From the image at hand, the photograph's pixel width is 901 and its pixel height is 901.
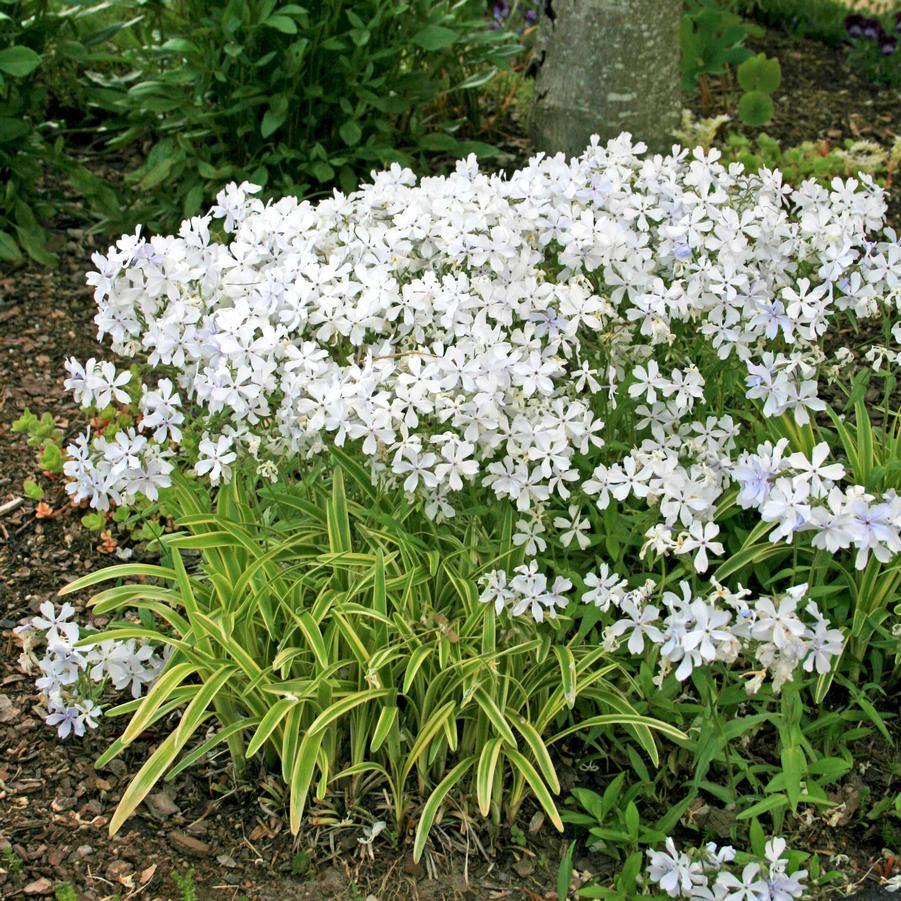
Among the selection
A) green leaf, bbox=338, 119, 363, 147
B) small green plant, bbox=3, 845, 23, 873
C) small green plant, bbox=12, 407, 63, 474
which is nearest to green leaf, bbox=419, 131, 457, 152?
green leaf, bbox=338, 119, 363, 147

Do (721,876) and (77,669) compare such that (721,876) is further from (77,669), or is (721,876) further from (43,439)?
(43,439)

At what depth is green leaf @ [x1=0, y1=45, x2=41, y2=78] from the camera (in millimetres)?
4016

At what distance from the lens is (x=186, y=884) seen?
2307mm

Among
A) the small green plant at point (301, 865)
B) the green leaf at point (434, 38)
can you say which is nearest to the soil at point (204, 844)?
the small green plant at point (301, 865)

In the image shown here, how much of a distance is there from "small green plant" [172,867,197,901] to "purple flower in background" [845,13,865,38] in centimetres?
562

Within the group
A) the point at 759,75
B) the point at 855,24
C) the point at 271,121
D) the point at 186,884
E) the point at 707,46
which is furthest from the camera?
the point at 855,24

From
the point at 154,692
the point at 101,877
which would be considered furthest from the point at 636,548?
the point at 101,877

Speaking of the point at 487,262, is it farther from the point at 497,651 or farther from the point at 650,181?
the point at 497,651

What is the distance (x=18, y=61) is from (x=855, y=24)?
14.3 feet

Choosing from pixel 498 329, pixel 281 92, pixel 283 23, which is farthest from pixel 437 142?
pixel 498 329

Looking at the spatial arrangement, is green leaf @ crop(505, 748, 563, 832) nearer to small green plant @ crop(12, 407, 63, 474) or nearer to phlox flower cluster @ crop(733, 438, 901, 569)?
phlox flower cluster @ crop(733, 438, 901, 569)

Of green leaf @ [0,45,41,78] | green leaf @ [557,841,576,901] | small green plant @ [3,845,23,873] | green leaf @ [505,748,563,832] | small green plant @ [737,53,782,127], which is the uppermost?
small green plant @ [737,53,782,127]

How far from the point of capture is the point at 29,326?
4.34 metres

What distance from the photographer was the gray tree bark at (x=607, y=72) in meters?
4.45
